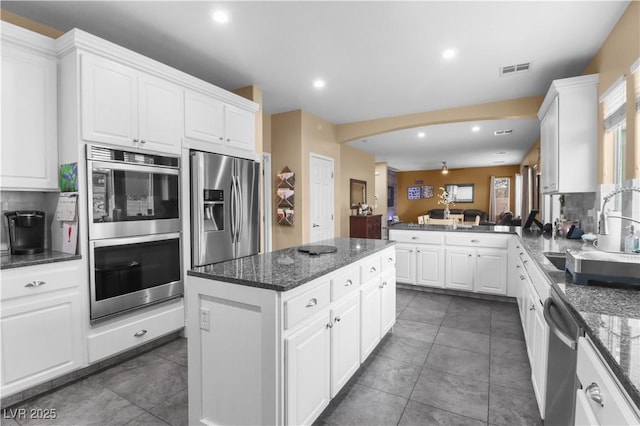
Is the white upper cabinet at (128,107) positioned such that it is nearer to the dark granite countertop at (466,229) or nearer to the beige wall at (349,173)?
the dark granite countertop at (466,229)

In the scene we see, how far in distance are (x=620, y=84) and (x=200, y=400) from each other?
3527 mm

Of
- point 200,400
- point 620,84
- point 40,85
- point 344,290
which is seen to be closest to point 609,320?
point 344,290

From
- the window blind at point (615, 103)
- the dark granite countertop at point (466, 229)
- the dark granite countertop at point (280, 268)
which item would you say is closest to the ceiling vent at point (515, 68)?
the window blind at point (615, 103)

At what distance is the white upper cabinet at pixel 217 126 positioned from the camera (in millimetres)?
2893

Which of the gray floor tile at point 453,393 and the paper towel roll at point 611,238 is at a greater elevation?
the paper towel roll at point 611,238

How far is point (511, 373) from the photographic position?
2291mm

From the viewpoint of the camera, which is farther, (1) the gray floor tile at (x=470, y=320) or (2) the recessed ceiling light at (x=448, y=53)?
(1) the gray floor tile at (x=470, y=320)

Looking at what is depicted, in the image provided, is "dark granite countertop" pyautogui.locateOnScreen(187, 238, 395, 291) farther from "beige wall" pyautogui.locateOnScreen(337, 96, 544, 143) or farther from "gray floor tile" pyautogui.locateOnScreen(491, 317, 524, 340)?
"beige wall" pyautogui.locateOnScreen(337, 96, 544, 143)

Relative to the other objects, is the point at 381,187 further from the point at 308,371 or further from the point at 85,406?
the point at 85,406

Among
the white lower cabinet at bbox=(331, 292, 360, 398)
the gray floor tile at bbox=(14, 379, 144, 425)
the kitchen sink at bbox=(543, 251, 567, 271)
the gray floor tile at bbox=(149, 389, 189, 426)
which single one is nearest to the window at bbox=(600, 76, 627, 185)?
the kitchen sink at bbox=(543, 251, 567, 271)

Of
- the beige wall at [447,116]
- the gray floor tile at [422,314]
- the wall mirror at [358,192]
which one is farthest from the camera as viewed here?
the wall mirror at [358,192]

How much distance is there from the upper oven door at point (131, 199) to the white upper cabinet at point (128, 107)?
0.21m

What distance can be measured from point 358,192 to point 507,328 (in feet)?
15.3

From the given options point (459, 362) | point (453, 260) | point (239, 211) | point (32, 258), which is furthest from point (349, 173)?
point (32, 258)
